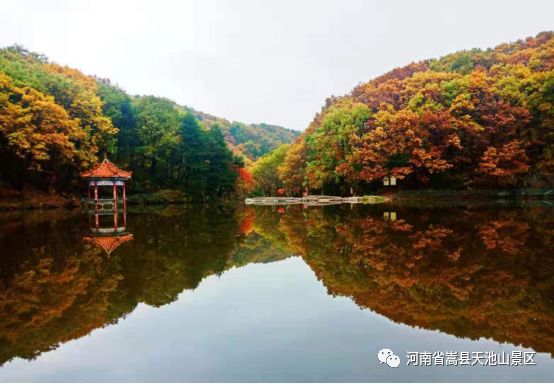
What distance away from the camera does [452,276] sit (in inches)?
237

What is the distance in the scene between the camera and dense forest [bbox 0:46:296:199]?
26.9 metres

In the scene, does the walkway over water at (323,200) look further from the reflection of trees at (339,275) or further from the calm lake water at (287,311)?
the calm lake water at (287,311)

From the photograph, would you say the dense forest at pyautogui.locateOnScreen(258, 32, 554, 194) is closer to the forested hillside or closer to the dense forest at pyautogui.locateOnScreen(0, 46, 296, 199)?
→ the dense forest at pyautogui.locateOnScreen(0, 46, 296, 199)

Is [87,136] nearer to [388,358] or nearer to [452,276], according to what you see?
[452,276]

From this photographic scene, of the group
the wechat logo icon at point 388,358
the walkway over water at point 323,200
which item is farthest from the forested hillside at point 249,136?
the wechat logo icon at point 388,358

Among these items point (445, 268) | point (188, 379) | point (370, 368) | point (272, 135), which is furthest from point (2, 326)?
point (272, 135)

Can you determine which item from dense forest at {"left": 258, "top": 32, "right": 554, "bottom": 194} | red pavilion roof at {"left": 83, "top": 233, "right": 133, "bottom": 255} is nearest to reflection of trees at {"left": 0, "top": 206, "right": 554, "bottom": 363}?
red pavilion roof at {"left": 83, "top": 233, "right": 133, "bottom": 255}

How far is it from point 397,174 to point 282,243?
75.0 ft

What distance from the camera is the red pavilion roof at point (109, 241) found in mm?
9514

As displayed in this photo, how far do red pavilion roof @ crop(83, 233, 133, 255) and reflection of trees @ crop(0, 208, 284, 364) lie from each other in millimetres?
223

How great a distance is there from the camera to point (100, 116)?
3234cm

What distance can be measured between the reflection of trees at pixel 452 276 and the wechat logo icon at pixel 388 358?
2.64 feet

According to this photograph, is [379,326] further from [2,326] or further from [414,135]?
[414,135]

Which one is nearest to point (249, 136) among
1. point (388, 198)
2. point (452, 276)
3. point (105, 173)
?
point (388, 198)
